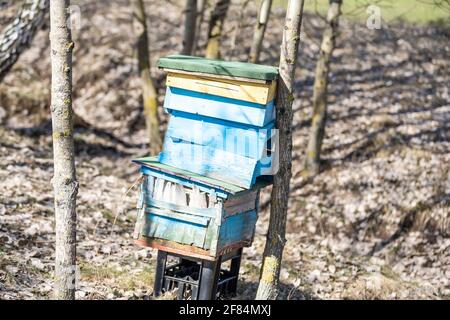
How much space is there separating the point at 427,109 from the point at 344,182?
3300 millimetres

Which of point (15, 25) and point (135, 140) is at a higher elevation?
point (15, 25)

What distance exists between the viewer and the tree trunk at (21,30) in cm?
1106

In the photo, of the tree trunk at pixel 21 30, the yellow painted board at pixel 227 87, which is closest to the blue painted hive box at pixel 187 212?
the yellow painted board at pixel 227 87

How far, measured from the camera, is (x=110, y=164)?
1339 cm

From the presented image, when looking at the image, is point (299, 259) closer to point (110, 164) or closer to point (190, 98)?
point (190, 98)

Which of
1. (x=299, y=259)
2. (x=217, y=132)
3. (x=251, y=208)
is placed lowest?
(x=299, y=259)

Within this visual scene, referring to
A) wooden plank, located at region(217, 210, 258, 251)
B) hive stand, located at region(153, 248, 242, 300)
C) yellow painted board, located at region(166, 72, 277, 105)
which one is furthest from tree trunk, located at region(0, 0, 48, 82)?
wooden plank, located at region(217, 210, 258, 251)

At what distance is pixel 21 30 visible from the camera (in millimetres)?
11172

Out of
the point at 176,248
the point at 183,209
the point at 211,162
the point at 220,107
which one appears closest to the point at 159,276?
the point at 176,248

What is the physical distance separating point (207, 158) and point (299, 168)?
6.32 meters

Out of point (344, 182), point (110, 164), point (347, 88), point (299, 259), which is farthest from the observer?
point (347, 88)

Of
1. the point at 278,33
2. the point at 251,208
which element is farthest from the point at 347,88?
the point at 251,208

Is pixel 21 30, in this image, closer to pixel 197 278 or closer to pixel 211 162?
pixel 197 278
